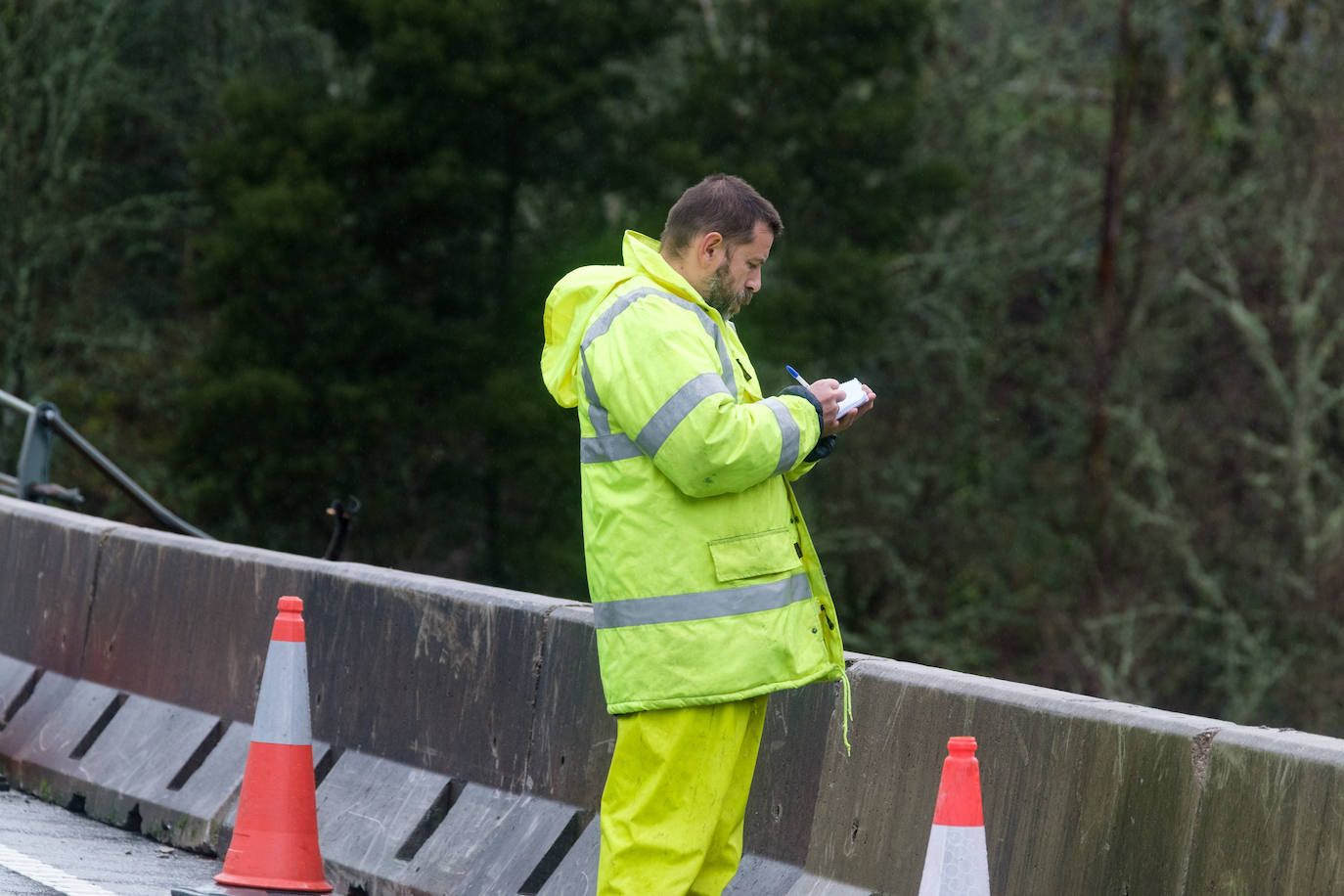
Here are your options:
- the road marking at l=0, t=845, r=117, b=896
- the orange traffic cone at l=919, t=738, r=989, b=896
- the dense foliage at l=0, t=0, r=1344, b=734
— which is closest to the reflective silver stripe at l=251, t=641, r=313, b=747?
the road marking at l=0, t=845, r=117, b=896

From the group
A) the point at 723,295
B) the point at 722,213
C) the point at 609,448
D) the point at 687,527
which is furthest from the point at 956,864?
the point at 722,213

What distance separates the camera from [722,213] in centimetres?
432

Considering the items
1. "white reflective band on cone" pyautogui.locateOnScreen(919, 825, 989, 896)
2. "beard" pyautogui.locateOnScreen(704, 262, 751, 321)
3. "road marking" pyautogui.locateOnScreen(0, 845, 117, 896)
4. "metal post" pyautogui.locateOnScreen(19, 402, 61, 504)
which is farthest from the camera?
"metal post" pyautogui.locateOnScreen(19, 402, 61, 504)

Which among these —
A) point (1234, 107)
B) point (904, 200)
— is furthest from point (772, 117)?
point (1234, 107)

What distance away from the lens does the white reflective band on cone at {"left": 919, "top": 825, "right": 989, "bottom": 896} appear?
3.98 metres

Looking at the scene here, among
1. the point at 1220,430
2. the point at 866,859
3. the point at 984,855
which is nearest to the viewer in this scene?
the point at 984,855

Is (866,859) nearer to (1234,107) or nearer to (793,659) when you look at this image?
(793,659)

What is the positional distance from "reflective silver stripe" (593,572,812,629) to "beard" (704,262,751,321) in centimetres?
59

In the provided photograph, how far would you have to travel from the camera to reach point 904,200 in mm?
29656

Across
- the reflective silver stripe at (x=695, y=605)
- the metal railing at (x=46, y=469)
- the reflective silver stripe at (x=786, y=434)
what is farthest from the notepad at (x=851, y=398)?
the metal railing at (x=46, y=469)

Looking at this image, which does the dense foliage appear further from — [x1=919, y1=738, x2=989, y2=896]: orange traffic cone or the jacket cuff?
[x1=919, y1=738, x2=989, y2=896]: orange traffic cone

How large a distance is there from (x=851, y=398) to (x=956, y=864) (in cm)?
102

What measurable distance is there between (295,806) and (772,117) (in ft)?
85.6

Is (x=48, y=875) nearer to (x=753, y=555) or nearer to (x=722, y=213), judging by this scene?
(x=753, y=555)
